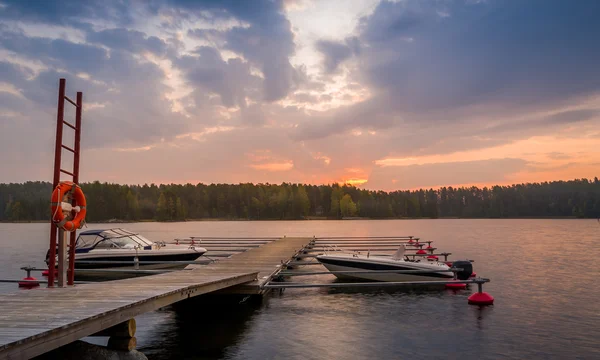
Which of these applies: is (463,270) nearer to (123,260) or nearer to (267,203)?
(123,260)

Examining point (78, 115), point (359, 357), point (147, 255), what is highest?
point (78, 115)

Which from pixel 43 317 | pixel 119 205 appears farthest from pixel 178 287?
pixel 119 205

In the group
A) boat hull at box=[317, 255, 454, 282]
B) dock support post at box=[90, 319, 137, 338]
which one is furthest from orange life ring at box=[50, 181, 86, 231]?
boat hull at box=[317, 255, 454, 282]

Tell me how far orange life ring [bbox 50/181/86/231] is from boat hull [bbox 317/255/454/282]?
12892 millimetres

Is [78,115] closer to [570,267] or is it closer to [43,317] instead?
[43,317]

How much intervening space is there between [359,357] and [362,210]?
178 metres

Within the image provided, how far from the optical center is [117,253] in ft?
79.3

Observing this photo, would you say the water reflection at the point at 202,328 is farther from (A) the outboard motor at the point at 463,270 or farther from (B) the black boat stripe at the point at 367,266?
(A) the outboard motor at the point at 463,270

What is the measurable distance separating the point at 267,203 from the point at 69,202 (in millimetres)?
169721

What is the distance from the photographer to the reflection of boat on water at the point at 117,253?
949 inches

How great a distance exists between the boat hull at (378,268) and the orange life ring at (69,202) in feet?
42.3

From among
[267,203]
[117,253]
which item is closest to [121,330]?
[117,253]

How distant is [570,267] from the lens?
1251 inches

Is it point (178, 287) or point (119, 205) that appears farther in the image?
point (119, 205)
